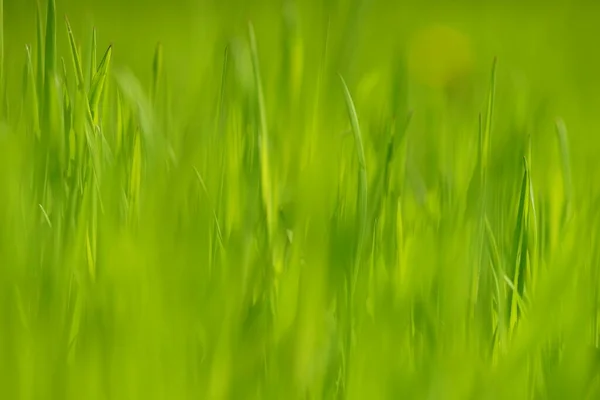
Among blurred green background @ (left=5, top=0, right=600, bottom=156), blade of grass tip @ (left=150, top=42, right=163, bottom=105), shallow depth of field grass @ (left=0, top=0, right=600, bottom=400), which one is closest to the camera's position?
shallow depth of field grass @ (left=0, top=0, right=600, bottom=400)

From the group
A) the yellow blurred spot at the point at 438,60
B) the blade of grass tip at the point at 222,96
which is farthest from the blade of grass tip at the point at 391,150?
the yellow blurred spot at the point at 438,60

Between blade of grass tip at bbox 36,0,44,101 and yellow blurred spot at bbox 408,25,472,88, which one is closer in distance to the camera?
blade of grass tip at bbox 36,0,44,101

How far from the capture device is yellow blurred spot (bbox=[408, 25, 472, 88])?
1.34 metres

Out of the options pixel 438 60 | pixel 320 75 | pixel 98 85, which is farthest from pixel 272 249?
pixel 438 60

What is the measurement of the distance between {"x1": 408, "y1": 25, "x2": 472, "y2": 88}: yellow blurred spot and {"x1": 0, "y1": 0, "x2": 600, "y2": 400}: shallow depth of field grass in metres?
0.68

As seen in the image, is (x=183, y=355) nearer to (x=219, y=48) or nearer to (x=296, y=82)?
(x=296, y=82)

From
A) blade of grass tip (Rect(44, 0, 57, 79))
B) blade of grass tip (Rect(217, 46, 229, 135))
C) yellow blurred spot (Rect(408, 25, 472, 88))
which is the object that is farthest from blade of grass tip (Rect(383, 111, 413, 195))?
yellow blurred spot (Rect(408, 25, 472, 88))

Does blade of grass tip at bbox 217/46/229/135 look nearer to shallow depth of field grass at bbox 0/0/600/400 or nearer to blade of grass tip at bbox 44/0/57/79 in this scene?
shallow depth of field grass at bbox 0/0/600/400

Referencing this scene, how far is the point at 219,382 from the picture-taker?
0.37m

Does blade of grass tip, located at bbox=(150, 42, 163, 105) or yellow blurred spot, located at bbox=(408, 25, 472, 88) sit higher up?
yellow blurred spot, located at bbox=(408, 25, 472, 88)

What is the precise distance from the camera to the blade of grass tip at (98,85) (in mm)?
560

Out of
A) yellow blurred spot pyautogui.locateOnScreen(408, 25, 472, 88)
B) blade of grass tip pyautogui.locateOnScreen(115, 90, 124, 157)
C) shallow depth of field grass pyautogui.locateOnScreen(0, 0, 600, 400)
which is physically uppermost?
yellow blurred spot pyautogui.locateOnScreen(408, 25, 472, 88)

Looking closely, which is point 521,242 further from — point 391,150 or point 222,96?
point 222,96

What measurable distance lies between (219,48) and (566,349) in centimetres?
38
